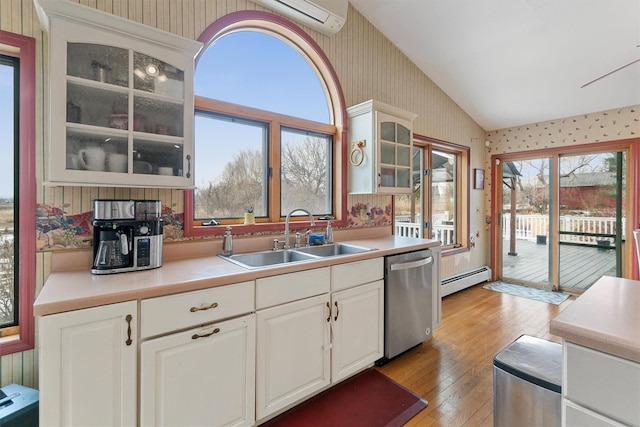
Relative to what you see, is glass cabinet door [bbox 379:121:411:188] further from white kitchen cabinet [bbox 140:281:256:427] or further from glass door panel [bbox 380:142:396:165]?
white kitchen cabinet [bbox 140:281:256:427]

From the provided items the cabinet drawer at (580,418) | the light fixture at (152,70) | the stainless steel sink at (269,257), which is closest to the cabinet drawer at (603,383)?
the cabinet drawer at (580,418)

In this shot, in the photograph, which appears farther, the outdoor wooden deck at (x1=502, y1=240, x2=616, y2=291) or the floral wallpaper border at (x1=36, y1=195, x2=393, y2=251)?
the outdoor wooden deck at (x1=502, y1=240, x2=616, y2=291)

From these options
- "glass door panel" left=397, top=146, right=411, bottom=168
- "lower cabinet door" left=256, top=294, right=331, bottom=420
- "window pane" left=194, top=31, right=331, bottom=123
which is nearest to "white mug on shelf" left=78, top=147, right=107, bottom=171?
"window pane" left=194, top=31, right=331, bottom=123

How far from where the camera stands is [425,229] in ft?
12.8

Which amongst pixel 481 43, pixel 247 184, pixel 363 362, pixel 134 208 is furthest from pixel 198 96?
pixel 481 43

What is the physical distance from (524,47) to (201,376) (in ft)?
13.1

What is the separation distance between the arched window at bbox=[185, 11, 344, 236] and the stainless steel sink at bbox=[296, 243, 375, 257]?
0.37m

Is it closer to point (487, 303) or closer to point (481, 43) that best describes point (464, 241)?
point (487, 303)

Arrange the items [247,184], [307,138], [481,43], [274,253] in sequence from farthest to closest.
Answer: [481,43], [307,138], [247,184], [274,253]

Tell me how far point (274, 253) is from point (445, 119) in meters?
3.12

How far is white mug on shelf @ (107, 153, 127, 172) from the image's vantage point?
1.52 meters

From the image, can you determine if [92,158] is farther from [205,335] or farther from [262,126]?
[262,126]

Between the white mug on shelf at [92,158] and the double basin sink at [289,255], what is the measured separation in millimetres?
857

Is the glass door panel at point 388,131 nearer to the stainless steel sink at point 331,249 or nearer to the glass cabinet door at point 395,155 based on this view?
the glass cabinet door at point 395,155
